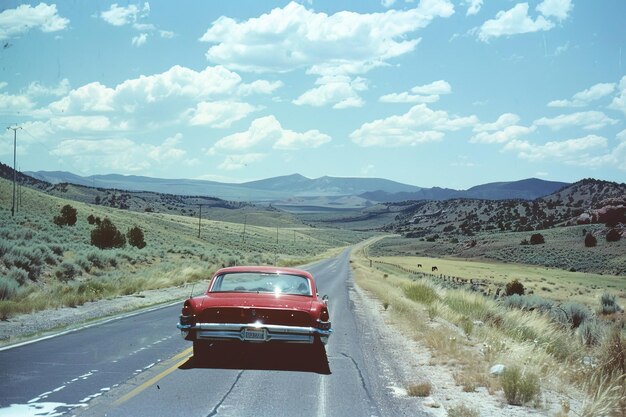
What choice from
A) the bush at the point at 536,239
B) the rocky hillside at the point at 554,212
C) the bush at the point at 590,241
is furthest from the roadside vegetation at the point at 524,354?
the rocky hillside at the point at 554,212

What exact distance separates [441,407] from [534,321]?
29.3ft

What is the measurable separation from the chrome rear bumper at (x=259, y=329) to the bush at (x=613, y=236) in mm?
100153

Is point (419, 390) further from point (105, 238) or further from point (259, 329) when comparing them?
point (105, 238)

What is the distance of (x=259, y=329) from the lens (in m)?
9.45

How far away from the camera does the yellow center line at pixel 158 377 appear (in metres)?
7.60

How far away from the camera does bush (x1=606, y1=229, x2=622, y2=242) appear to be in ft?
321

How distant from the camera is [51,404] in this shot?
717cm

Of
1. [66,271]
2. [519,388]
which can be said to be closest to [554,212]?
[66,271]

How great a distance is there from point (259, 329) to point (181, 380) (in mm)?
1386

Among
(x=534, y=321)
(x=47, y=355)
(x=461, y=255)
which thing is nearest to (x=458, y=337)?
(x=534, y=321)

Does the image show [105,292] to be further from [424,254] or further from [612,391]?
[424,254]

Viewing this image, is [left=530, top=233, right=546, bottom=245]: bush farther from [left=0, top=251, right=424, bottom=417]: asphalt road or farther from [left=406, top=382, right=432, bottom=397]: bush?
[left=406, top=382, right=432, bottom=397]: bush

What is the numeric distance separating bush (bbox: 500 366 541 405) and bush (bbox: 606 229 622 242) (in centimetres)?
9979

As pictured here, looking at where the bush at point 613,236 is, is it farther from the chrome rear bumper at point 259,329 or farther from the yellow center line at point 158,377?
the chrome rear bumper at point 259,329
